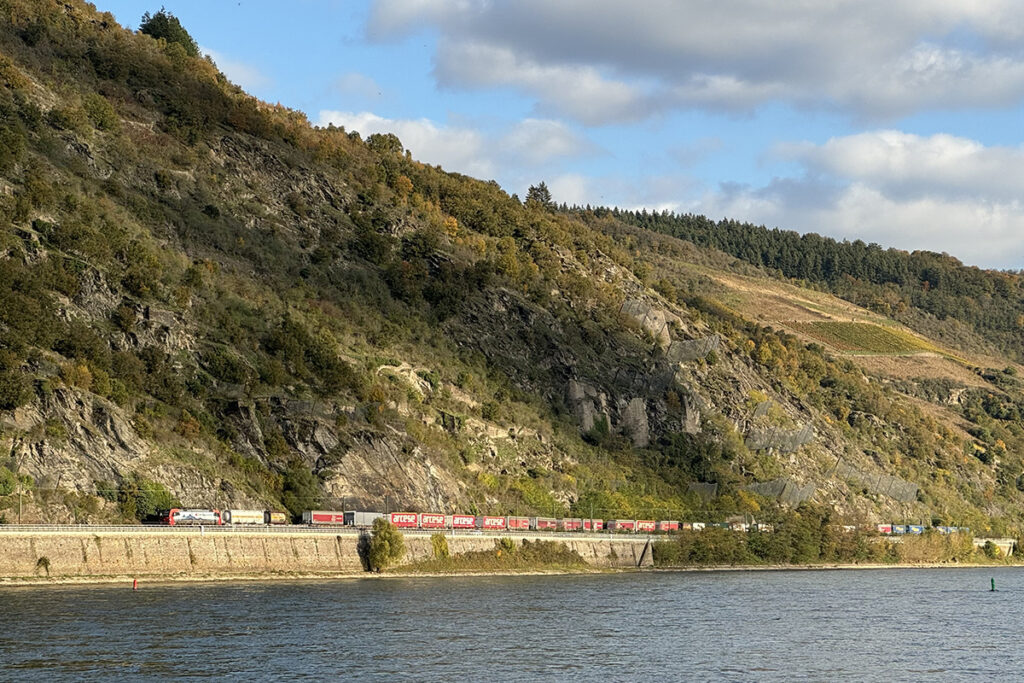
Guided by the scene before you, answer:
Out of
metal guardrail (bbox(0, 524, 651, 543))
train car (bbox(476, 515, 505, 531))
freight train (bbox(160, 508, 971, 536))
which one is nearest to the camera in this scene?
metal guardrail (bbox(0, 524, 651, 543))

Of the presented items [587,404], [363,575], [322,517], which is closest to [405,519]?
[363,575]

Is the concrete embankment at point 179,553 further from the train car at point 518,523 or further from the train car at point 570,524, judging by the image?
the train car at point 570,524

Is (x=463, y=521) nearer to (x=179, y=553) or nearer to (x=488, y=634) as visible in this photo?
(x=179, y=553)

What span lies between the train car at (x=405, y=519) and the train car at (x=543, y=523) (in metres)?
18.4

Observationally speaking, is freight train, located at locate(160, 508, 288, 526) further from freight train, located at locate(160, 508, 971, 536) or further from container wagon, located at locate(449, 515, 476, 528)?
container wagon, located at locate(449, 515, 476, 528)

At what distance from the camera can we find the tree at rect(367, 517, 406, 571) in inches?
5184

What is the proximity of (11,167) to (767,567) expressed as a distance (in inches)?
4128

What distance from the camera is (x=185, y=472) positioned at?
12738cm

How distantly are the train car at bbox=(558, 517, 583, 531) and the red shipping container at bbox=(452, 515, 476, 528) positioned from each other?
15.2 m

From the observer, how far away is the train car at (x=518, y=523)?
→ 15075 centimetres

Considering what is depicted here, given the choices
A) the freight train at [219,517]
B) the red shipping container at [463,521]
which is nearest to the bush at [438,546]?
the red shipping container at [463,521]

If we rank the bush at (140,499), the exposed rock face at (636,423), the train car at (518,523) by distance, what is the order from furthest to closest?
the exposed rock face at (636,423), the train car at (518,523), the bush at (140,499)

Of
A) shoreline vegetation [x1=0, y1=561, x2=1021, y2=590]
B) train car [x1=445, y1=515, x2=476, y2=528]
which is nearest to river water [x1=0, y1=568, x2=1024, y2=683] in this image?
shoreline vegetation [x1=0, y1=561, x2=1021, y2=590]

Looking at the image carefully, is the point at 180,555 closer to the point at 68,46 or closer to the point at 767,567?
the point at 767,567
